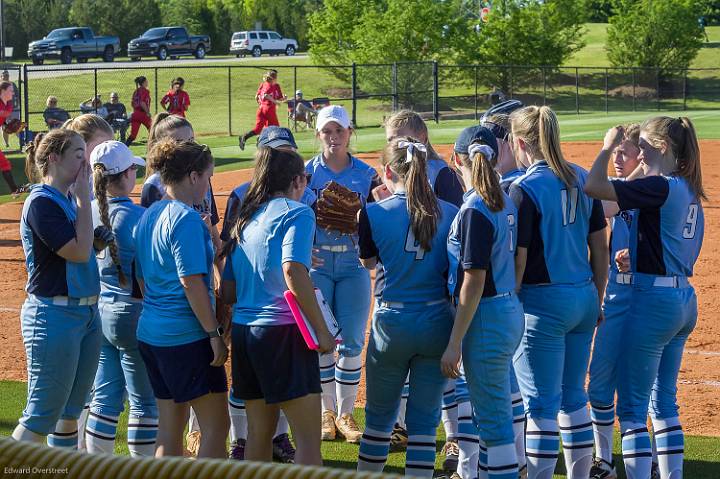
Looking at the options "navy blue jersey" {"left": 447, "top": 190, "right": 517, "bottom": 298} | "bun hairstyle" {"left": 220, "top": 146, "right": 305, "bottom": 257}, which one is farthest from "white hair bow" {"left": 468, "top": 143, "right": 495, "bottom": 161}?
"bun hairstyle" {"left": 220, "top": 146, "right": 305, "bottom": 257}

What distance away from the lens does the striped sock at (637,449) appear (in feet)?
16.2

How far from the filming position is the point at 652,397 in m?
5.14

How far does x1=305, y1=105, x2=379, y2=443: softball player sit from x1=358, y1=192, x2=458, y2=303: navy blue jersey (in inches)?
56.0

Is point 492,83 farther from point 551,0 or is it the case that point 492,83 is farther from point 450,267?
point 450,267

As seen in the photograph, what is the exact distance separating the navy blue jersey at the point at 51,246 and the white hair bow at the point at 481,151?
1.97m

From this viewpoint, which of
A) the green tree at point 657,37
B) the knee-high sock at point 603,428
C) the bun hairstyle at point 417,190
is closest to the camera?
the bun hairstyle at point 417,190

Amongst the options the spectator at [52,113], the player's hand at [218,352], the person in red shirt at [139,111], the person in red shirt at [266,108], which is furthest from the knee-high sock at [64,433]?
the person in red shirt at [139,111]

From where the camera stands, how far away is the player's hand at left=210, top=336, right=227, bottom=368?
436 cm

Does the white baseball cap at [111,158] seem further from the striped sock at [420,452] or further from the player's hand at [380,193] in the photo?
the striped sock at [420,452]

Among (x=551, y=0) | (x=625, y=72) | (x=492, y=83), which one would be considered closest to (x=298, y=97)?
(x=492, y=83)

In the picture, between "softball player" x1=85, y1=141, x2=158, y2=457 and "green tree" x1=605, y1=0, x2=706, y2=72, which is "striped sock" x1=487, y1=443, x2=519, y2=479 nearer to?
"softball player" x1=85, y1=141, x2=158, y2=457

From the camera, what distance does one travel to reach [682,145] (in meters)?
4.82

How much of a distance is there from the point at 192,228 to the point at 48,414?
123cm

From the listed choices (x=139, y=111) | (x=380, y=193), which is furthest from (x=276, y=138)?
(x=139, y=111)
